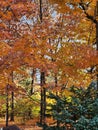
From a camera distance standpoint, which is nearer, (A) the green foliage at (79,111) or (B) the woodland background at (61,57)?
(A) the green foliage at (79,111)

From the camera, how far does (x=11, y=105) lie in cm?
2708

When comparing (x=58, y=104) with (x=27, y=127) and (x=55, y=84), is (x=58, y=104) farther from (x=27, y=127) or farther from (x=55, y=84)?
(x=27, y=127)

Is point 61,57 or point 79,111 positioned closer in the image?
point 79,111

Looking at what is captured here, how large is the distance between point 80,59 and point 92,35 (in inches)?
212

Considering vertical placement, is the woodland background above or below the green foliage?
above

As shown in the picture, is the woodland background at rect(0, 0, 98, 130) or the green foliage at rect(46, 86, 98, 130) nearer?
the green foliage at rect(46, 86, 98, 130)

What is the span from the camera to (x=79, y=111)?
771 centimetres

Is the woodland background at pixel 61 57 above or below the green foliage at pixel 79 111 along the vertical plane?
above

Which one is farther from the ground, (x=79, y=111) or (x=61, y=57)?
(x=61, y=57)

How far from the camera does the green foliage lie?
7.22 meters

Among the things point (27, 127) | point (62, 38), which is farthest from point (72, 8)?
point (27, 127)

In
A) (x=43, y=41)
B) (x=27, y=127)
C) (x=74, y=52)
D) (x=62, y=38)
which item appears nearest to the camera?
(x=74, y=52)

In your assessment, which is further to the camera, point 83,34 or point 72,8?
point 83,34

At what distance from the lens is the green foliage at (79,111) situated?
7219 millimetres
